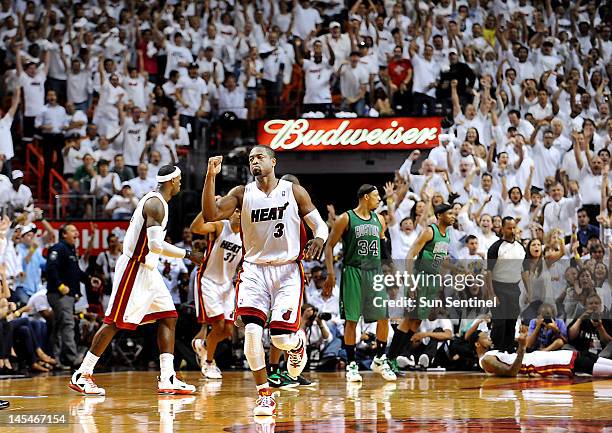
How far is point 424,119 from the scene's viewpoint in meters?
19.1

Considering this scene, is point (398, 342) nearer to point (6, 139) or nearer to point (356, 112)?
point (356, 112)

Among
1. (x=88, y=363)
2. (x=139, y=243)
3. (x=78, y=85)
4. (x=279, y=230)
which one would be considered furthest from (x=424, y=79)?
(x=279, y=230)

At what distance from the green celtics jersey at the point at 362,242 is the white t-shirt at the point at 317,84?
7.75 meters

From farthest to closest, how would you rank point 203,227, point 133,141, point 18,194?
point 133,141 < point 18,194 < point 203,227

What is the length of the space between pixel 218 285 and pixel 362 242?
1800 mm

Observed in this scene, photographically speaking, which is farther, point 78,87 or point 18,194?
point 78,87

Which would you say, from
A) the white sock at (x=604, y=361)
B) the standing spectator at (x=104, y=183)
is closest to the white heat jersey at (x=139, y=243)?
the white sock at (x=604, y=361)

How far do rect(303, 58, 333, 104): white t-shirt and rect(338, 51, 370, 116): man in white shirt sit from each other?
11.2 inches

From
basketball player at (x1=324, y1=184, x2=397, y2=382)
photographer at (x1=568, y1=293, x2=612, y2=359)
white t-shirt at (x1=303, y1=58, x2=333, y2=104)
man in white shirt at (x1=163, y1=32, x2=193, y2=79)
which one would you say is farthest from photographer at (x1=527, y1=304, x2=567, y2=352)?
man in white shirt at (x1=163, y1=32, x2=193, y2=79)

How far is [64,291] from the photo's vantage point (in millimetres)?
14641

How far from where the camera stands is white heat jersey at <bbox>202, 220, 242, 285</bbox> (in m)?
12.8

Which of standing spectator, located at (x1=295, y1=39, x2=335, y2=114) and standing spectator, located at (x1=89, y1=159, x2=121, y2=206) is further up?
standing spectator, located at (x1=295, y1=39, x2=335, y2=114)

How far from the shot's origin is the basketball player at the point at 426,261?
13.2 meters

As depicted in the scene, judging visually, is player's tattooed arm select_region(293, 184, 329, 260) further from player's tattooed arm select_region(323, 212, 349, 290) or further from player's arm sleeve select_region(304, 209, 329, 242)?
player's tattooed arm select_region(323, 212, 349, 290)
